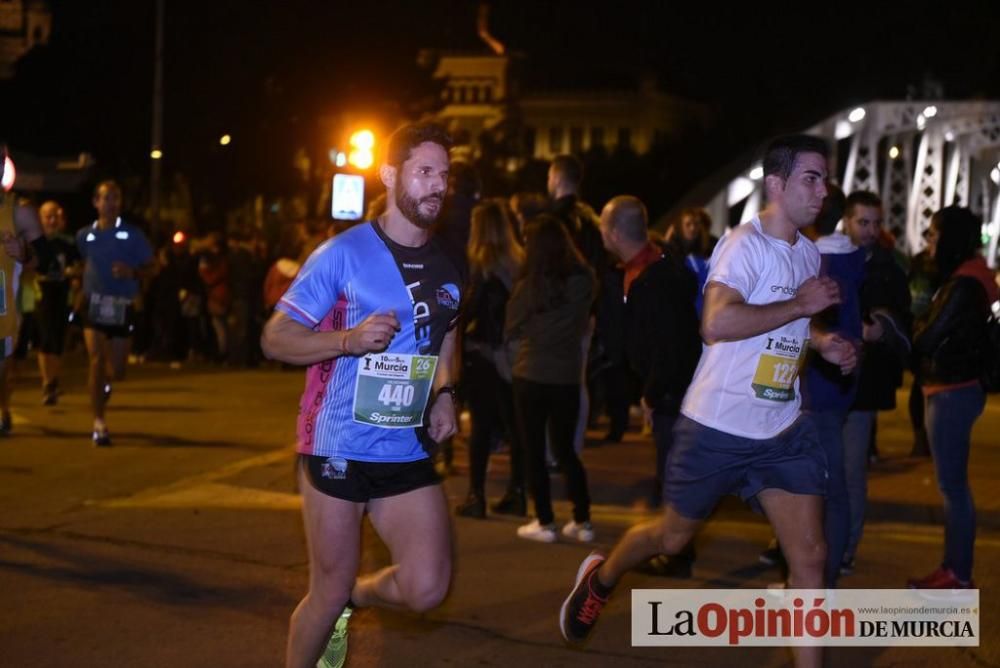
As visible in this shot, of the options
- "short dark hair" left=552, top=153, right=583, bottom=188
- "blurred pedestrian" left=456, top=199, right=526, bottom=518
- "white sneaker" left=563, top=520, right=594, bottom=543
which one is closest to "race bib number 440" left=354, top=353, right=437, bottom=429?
"white sneaker" left=563, top=520, right=594, bottom=543

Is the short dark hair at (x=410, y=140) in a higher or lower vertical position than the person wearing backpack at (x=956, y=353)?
higher

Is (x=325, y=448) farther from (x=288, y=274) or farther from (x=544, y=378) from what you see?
(x=288, y=274)

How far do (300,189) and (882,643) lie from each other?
1878 inches

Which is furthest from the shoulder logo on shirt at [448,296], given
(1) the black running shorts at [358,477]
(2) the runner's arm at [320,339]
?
(1) the black running shorts at [358,477]

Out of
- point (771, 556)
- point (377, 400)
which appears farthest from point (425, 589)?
point (771, 556)

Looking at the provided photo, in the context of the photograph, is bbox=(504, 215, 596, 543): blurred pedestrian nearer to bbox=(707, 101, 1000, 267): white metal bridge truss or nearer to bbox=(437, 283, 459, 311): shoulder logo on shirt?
bbox=(437, 283, 459, 311): shoulder logo on shirt

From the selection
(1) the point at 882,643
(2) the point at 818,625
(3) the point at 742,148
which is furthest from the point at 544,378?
(3) the point at 742,148

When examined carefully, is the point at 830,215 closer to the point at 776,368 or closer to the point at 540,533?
the point at 776,368

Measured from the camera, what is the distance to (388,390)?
4.89 meters

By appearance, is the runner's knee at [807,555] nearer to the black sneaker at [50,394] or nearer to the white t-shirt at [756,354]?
the white t-shirt at [756,354]

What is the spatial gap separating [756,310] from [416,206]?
4.19ft

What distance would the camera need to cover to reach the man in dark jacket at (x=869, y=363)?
746cm

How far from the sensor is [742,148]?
7719 centimetres

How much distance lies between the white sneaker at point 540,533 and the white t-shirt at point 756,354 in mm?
3162
